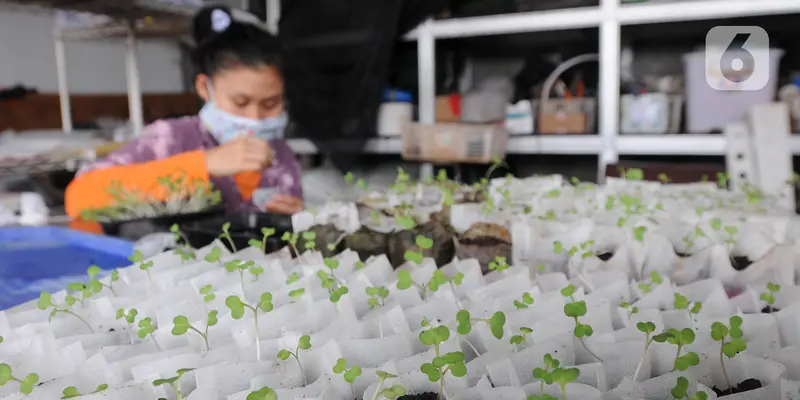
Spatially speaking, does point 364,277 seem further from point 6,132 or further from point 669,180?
point 6,132

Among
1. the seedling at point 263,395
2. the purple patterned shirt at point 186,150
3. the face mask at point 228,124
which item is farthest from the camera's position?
the face mask at point 228,124

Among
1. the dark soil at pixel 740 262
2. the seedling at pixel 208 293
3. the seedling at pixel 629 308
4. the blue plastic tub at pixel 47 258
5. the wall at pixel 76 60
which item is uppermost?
the wall at pixel 76 60

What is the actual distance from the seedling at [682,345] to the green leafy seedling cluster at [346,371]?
0.87ft

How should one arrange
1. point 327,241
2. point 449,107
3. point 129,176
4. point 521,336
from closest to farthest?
point 521,336
point 327,241
point 129,176
point 449,107

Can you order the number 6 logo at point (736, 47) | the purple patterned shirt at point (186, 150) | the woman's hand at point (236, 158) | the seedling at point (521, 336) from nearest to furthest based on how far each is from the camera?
the seedling at point (521, 336), the number 6 logo at point (736, 47), the woman's hand at point (236, 158), the purple patterned shirt at point (186, 150)

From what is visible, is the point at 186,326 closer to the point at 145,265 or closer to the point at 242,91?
the point at 145,265

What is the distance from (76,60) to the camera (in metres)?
2.67

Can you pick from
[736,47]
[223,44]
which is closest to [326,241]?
[736,47]

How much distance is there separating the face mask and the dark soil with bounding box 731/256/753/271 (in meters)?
1.65

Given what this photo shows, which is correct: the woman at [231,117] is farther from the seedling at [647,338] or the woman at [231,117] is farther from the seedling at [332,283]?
the seedling at [647,338]

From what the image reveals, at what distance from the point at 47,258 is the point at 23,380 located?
0.74 meters

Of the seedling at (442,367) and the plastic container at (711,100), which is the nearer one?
the seedling at (442,367)

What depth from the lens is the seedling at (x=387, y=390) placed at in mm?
467

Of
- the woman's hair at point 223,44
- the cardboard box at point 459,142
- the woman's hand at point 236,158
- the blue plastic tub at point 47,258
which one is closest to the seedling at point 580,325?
the blue plastic tub at point 47,258
